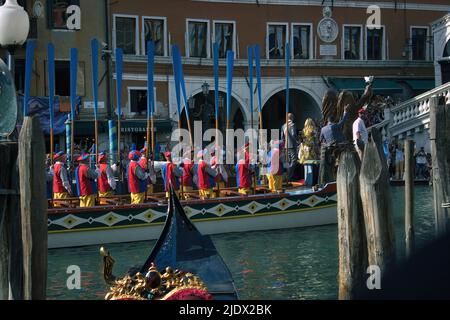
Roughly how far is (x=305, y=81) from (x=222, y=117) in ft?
9.78

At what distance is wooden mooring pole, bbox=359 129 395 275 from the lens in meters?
6.38

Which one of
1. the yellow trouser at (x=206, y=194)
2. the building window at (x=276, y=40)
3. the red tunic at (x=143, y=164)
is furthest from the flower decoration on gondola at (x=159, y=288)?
the building window at (x=276, y=40)

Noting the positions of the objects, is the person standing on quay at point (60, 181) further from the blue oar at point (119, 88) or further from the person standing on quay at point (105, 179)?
the blue oar at point (119, 88)

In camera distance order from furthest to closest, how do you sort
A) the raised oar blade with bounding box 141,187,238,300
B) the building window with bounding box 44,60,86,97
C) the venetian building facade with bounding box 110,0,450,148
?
1. the venetian building facade with bounding box 110,0,450,148
2. the building window with bounding box 44,60,86,97
3. the raised oar blade with bounding box 141,187,238,300

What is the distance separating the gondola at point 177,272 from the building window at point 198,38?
53.3ft

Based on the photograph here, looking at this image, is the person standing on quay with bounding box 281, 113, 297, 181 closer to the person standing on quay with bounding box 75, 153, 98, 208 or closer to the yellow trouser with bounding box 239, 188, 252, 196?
the yellow trouser with bounding box 239, 188, 252, 196

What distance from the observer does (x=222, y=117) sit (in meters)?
25.9

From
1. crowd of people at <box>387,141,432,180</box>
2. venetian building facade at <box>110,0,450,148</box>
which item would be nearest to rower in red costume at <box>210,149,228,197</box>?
venetian building facade at <box>110,0,450,148</box>

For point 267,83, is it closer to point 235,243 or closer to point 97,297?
point 235,243

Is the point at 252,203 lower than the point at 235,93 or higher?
lower

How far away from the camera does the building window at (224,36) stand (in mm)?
24625

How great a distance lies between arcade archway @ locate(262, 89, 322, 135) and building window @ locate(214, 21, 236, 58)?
270 centimetres
